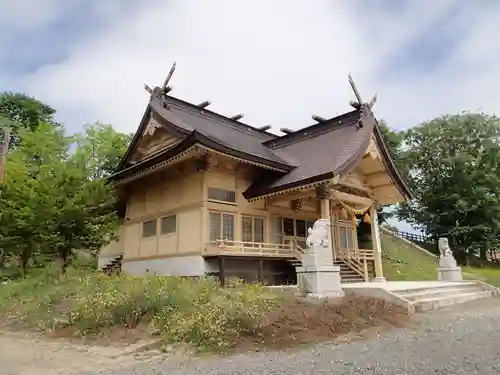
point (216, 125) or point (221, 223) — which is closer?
point (221, 223)

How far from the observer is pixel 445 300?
11.0 meters

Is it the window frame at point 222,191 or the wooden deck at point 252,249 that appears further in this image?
the window frame at point 222,191

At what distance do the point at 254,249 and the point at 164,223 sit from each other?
3883 millimetres

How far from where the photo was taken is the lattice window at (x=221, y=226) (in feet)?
45.6

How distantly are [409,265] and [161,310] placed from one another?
738 inches

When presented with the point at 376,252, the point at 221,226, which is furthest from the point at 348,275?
Result: the point at 221,226

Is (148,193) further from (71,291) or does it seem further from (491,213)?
(491,213)

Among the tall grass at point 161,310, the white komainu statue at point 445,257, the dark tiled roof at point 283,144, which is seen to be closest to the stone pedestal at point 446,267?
the white komainu statue at point 445,257

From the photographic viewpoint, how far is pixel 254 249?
13688mm

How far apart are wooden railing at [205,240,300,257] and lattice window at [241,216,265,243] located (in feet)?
0.89

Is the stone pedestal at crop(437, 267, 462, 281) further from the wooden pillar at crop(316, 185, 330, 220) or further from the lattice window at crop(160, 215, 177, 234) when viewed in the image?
the lattice window at crop(160, 215, 177, 234)

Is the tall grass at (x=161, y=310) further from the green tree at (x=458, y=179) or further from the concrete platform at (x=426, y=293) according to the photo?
the green tree at (x=458, y=179)

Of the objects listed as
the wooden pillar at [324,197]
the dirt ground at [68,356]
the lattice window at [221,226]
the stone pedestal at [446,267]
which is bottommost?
the dirt ground at [68,356]

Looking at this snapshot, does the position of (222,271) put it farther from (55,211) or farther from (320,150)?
(320,150)
